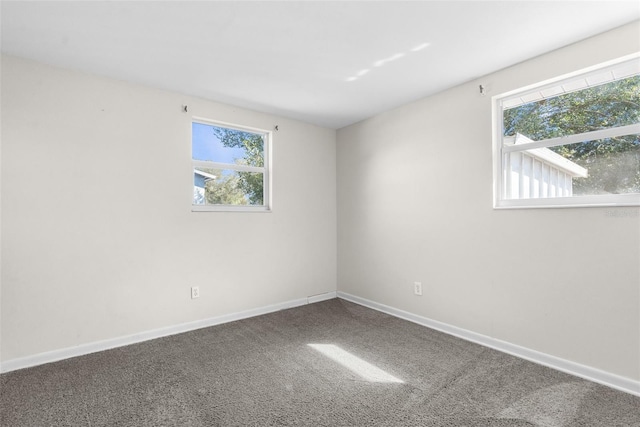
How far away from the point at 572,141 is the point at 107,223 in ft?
12.2

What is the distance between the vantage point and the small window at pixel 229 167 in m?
3.26

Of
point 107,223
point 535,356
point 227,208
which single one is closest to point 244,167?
point 227,208

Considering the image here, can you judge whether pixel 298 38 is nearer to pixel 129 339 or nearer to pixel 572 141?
pixel 572 141

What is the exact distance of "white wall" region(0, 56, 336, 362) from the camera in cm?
234

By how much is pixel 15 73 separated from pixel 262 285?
2.76 meters

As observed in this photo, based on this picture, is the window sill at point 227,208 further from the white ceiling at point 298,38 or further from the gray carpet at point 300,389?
the gray carpet at point 300,389

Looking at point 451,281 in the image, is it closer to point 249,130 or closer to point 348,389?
point 348,389

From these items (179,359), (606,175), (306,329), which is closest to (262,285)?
(306,329)

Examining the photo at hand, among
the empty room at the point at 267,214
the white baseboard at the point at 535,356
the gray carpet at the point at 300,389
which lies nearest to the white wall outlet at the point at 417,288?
the empty room at the point at 267,214

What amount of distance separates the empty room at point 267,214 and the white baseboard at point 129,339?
2cm

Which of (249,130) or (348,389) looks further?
(249,130)

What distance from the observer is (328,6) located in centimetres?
183

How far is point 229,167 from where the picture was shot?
11.4ft

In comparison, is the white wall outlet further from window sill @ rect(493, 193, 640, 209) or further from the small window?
the small window
